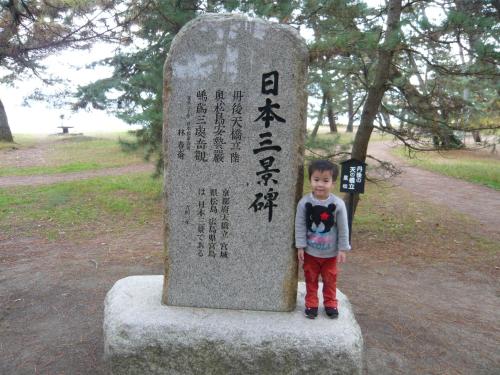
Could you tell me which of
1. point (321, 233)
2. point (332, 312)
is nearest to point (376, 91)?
point (321, 233)

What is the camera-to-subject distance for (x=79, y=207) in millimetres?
9203

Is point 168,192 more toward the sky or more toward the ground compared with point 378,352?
more toward the sky

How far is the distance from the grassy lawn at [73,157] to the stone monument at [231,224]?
19.4ft

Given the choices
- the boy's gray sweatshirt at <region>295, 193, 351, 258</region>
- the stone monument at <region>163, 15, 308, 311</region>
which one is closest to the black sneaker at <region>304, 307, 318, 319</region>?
the stone monument at <region>163, 15, 308, 311</region>

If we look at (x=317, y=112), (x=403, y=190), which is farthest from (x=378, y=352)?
(x=403, y=190)

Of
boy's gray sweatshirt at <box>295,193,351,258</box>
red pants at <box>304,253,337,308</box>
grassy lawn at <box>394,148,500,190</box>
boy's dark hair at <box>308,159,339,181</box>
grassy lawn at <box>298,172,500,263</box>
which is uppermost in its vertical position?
boy's dark hair at <box>308,159,339,181</box>

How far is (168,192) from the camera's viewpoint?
343cm

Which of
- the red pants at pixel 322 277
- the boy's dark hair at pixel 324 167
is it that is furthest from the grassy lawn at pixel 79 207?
the boy's dark hair at pixel 324 167

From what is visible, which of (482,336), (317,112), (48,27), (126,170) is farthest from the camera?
(126,170)

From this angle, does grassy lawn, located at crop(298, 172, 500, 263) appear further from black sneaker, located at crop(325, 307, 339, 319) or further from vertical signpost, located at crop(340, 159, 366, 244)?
black sneaker, located at crop(325, 307, 339, 319)

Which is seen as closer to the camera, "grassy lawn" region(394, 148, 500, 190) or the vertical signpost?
the vertical signpost

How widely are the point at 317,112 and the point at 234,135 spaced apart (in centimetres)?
591

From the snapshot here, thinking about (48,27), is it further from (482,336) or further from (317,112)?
(482,336)

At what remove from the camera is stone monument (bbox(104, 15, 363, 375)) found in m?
3.12
